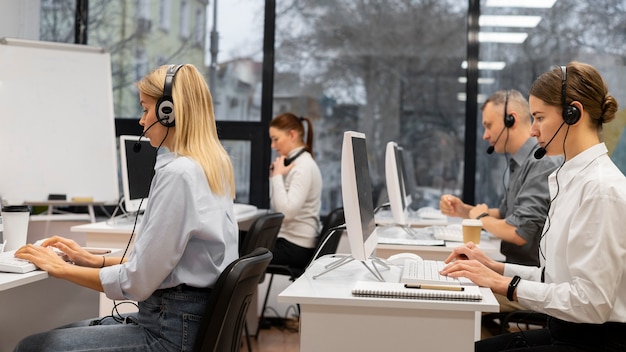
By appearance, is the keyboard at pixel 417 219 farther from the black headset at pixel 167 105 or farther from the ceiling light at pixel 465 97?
the black headset at pixel 167 105

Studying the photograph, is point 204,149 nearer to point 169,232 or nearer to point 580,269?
point 169,232

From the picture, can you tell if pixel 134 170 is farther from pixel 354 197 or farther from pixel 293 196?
pixel 354 197

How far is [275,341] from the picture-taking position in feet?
13.4

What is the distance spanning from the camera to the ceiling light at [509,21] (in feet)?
Result: 16.0

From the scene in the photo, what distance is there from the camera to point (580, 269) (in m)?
1.64

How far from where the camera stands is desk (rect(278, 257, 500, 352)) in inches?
66.1

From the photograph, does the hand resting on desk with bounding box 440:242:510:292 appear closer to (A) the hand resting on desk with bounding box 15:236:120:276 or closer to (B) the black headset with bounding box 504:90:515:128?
(A) the hand resting on desk with bounding box 15:236:120:276

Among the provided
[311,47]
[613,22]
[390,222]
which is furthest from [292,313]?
[613,22]

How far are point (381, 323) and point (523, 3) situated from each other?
379 centimetres

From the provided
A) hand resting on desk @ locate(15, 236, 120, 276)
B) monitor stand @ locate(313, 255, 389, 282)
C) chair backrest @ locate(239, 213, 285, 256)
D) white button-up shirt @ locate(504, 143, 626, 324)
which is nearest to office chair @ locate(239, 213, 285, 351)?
chair backrest @ locate(239, 213, 285, 256)

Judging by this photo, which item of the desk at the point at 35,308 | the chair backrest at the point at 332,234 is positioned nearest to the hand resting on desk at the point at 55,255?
the desk at the point at 35,308

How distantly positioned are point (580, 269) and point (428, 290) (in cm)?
36

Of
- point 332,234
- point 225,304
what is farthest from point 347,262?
point 332,234

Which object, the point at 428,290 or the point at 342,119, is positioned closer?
the point at 428,290
